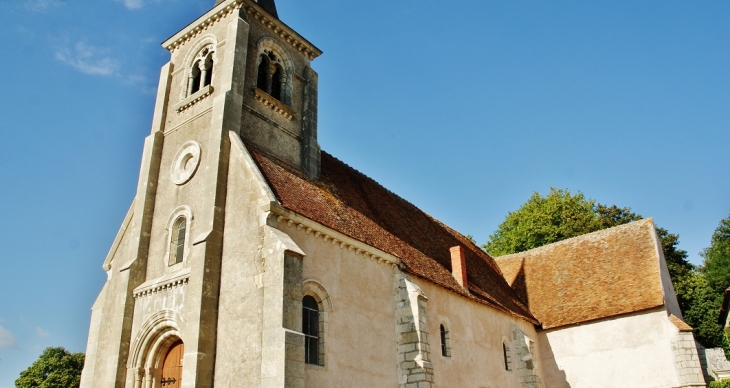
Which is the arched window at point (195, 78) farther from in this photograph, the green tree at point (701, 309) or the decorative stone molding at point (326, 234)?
the green tree at point (701, 309)

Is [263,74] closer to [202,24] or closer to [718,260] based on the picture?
[202,24]

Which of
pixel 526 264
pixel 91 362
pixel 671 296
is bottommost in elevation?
pixel 91 362

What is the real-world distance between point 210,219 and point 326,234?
3.06 metres

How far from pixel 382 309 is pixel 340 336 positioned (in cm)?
215

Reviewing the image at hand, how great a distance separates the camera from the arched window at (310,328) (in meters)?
14.0

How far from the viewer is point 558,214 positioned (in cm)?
4134

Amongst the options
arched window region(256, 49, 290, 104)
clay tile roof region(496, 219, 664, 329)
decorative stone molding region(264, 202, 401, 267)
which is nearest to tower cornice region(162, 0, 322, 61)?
arched window region(256, 49, 290, 104)

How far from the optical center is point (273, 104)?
18.9 metres

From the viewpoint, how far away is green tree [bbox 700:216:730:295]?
41103 millimetres

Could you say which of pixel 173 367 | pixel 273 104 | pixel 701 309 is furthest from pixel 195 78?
pixel 701 309

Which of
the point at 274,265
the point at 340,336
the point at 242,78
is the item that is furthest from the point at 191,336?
the point at 242,78

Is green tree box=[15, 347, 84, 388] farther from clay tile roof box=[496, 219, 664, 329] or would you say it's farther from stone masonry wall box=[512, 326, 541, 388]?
stone masonry wall box=[512, 326, 541, 388]

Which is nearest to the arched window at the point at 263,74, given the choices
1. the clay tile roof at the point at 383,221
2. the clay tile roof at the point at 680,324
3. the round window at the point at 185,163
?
the clay tile roof at the point at 383,221

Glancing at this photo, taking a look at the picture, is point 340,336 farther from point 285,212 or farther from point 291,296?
point 285,212
